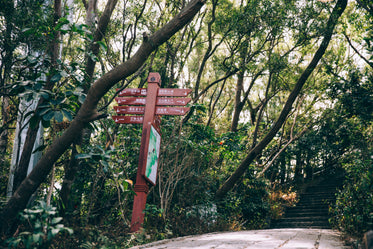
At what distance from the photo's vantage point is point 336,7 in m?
10.7

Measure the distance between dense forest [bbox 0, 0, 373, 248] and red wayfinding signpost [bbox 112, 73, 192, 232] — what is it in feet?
1.04

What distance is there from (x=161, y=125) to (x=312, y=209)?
28.7ft

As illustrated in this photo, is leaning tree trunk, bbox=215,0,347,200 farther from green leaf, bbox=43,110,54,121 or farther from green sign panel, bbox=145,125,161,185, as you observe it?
green leaf, bbox=43,110,54,121

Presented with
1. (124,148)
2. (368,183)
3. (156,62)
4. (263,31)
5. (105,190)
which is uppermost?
(263,31)

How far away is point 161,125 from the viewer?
1004 centimetres

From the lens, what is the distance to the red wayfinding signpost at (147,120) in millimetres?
7391

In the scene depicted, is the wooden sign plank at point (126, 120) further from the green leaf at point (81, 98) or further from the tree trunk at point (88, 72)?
the green leaf at point (81, 98)

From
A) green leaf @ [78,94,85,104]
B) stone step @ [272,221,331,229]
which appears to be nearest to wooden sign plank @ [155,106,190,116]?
green leaf @ [78,94,85,104]

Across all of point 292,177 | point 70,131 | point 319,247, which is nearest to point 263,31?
point 319,247

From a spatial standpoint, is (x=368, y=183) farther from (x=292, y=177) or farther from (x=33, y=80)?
(x=292, y=177)

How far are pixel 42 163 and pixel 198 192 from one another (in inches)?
254

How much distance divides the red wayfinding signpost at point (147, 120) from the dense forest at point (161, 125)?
12.5 inches

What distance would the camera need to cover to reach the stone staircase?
13.4 m

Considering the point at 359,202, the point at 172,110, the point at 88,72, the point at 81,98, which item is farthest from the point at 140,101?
the point at 359,202
